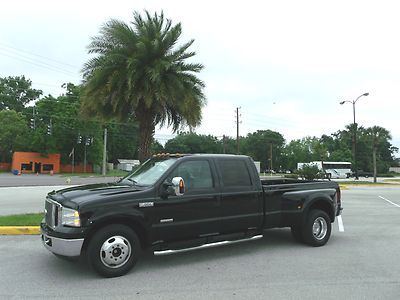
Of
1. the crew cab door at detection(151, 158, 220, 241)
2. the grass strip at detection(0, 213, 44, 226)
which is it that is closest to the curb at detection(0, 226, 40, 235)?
the grass strip at detection(0, 213, 44, 226)

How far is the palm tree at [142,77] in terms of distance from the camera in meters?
13.0

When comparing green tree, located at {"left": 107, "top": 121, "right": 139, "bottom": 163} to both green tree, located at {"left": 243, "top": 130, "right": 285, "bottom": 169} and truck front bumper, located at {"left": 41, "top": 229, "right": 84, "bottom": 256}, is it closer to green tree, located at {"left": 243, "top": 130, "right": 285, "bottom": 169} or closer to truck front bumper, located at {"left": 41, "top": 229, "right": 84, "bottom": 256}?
green tree, located at {"left": 243, "top": 130, "right": 285, "bottom": 169}

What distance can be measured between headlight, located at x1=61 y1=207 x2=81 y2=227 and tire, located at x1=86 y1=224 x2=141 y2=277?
34 centimetres

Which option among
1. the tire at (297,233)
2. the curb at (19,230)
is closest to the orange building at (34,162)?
the curb at (19,230)

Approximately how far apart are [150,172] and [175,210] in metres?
0.90

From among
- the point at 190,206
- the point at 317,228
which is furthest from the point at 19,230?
the point at 317,228

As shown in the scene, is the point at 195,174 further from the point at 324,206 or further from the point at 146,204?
the point at 324,206

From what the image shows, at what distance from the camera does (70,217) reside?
5.85 m

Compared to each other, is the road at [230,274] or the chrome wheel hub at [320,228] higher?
the chrome wheel hub at [320,228]

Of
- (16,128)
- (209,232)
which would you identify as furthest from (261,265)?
(16,128)

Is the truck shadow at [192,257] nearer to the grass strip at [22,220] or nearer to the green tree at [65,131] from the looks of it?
the grass strip at [22,220]

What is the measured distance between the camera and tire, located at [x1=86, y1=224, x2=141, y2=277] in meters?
5.83

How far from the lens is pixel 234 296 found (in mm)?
5168

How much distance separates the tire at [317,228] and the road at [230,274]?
23cm
